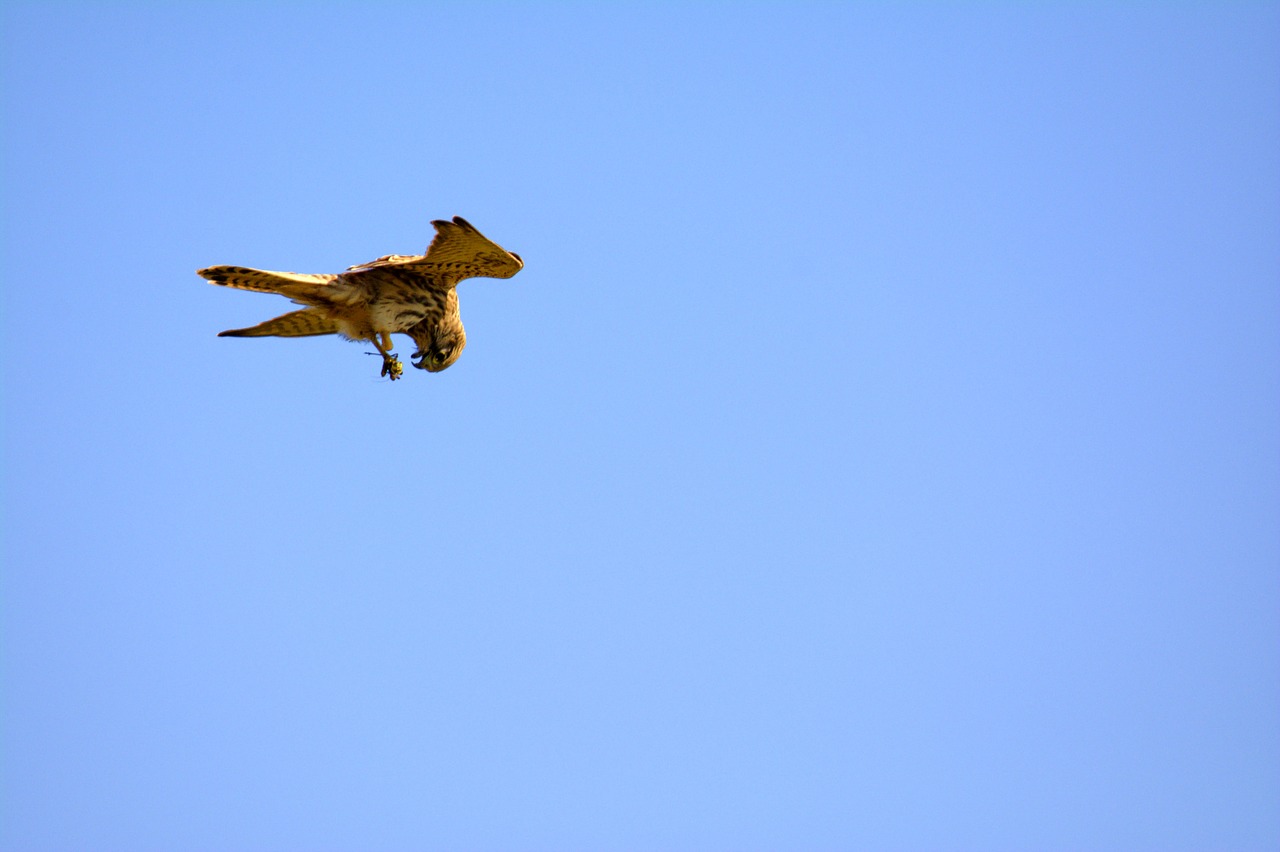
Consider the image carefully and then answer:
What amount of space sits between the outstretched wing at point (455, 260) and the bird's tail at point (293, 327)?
481 millimetres

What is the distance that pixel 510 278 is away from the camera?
1086 centimetres

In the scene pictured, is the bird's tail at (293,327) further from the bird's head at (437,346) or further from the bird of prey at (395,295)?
the bird's head at (437,346)

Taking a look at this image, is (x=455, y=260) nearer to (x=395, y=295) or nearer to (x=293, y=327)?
(x=395, y=295)

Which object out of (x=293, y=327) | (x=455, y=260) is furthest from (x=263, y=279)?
(x=455, y=260)

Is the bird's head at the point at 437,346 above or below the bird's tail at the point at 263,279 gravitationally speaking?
above

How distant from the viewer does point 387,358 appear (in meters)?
10.4

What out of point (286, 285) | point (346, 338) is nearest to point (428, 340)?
point (346, 338)

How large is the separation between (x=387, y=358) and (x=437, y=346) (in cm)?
46

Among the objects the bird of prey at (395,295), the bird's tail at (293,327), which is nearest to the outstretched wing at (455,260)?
the bird of prey at (395,295)

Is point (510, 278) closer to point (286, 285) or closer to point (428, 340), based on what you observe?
point (428, 340)

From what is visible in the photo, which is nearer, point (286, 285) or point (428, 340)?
point (286, 285)

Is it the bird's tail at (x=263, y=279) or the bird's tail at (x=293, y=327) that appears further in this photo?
the bird's tail at (x=293, y=327)

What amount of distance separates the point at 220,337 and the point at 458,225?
→ 7.37ft

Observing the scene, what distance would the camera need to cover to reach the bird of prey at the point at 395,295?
31.4 feet
